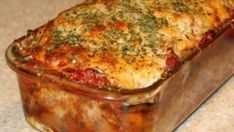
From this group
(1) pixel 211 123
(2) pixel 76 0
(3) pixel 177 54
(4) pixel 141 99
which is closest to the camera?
(4) pixel 141 99

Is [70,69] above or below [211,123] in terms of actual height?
above

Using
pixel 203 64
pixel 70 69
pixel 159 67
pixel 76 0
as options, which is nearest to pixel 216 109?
pixel 203 64

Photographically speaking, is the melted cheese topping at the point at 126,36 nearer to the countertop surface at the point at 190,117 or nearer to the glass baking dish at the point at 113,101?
the glass baking dish at the point at 113,101

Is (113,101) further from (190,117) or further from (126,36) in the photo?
(190,117)

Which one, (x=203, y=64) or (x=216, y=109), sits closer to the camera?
(x=203, y=64)

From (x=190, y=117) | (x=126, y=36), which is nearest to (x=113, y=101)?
(x=126, y=36)

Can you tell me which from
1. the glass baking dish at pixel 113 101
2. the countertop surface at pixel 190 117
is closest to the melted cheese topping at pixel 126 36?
the glass baking dish at pixel 113 101

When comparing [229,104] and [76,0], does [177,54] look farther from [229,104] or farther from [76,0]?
[76,0]
